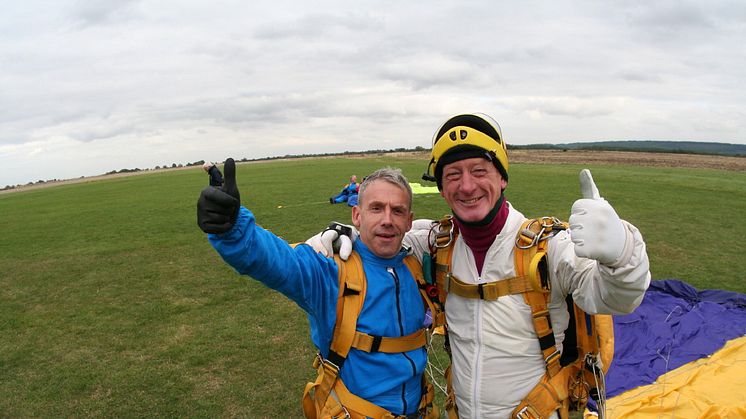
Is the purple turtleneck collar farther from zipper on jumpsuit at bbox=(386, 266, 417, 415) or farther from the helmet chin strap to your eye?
zipper on jumpsuit at bbox=(386, 266, 417, 415)

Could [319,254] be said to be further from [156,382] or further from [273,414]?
[156,382]

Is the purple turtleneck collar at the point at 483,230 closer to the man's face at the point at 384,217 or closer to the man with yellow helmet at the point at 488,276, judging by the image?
the man with yellow helmet at the point at 488,276

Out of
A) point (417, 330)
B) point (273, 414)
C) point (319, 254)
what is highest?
point (319, 254)

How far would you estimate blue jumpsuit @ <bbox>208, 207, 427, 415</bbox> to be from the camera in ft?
7.81

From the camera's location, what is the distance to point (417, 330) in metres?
2.76

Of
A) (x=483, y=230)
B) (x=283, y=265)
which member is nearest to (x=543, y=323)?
(x=483, y=230)

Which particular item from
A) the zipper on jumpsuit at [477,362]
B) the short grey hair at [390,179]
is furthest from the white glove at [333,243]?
the zipper on jumpsuit at [477,362]

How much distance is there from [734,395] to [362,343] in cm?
469

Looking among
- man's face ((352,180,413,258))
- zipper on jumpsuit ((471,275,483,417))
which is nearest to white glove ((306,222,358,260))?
man's face ((352,180,413,258))

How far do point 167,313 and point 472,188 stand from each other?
24.0ft

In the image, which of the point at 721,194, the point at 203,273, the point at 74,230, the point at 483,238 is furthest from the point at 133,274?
the point at 721,194

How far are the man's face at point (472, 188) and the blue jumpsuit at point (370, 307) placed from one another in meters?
0.51

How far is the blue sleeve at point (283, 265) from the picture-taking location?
2.13m

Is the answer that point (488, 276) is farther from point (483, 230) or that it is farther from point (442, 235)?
point (442, 235)
